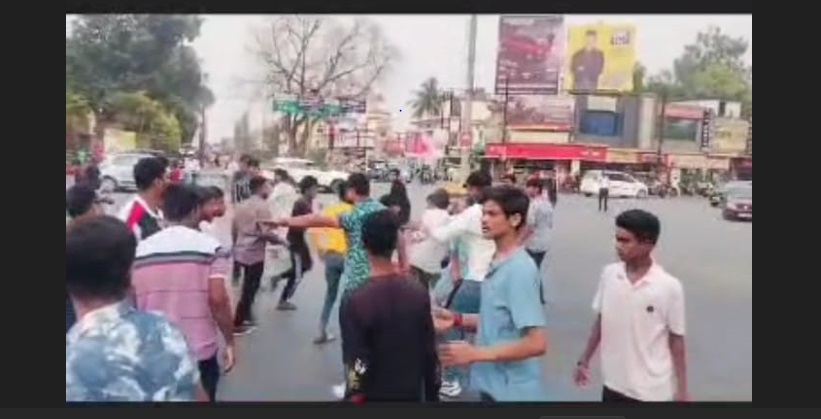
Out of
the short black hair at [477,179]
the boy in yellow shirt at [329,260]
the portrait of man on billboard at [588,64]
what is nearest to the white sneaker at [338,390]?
the boy in yellow shirt at [329,260]

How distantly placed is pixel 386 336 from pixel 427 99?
1468 mm

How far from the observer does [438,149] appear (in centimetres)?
415

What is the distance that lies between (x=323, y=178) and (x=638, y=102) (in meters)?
1.33

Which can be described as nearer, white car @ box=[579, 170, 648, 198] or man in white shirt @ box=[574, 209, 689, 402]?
man in white shirt @ box=[574, 209, 689, 402]

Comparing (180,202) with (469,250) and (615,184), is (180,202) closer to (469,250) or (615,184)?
(469,250)

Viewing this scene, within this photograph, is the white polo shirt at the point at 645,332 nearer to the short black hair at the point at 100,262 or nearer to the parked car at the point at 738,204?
the parked car at the point at 738,204

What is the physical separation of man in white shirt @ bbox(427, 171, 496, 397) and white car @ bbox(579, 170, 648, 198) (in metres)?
0.41

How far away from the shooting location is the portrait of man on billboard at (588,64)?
400 cm

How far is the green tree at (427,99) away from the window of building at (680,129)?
938mm

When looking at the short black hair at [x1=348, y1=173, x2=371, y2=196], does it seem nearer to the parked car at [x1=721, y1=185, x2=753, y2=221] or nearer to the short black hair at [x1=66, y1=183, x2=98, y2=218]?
the short black hair at [x1=66, y1=183, x2=98, y2=218]

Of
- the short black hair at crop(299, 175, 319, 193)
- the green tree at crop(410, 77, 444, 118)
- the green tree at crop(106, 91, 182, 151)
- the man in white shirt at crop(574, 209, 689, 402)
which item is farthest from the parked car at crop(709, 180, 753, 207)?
the green tree at crop(106, 91, 182, 151)

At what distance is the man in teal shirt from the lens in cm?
283

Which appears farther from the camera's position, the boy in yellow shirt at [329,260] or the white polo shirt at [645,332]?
the boy in yellow shirt at [329,260]
